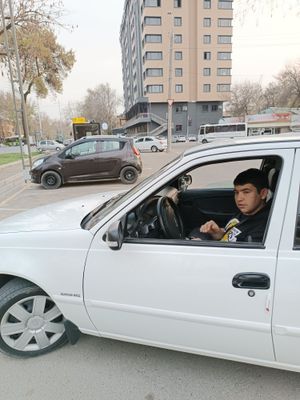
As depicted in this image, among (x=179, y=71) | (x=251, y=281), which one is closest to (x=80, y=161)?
(x=251, y=281)

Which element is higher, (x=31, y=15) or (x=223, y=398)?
(x=31, y=15)

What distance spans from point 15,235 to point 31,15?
16615 millimetres

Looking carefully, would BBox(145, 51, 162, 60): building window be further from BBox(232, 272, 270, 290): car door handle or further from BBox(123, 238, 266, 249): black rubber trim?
BBox(232, 272, 270, 290): car door handle

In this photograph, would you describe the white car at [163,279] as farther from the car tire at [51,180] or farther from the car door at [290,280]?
the car tire at [51,180]

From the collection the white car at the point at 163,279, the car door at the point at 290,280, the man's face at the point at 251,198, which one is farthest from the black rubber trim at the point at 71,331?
the man's face at the point at 251,198

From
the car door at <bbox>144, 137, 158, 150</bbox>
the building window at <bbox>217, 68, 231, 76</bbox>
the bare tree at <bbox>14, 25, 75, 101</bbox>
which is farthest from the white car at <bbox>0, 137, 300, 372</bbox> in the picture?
the building window at <bbox>217, 68, 231, 76</bbox>

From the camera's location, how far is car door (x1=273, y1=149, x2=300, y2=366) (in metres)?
1.65

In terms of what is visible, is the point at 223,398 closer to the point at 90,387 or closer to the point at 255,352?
the point at 255,352

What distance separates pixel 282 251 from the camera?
1.69 meters

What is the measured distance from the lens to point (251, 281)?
67.0 inches

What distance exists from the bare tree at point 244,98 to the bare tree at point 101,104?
31.3 meters

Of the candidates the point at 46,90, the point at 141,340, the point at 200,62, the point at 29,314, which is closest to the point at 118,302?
the point at 141,340

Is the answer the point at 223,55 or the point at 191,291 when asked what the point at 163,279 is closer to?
the point at 191,291

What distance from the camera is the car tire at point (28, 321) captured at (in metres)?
2.26
